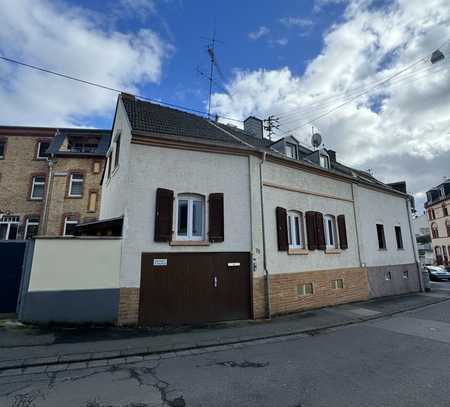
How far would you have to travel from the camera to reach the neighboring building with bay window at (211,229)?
759 cm

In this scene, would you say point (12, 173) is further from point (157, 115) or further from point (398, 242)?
point (398, 242)

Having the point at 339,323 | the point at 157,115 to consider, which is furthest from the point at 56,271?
the point at 339,323

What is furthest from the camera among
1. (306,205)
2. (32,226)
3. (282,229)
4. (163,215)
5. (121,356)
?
(32,226)

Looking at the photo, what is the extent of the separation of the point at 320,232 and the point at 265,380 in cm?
787

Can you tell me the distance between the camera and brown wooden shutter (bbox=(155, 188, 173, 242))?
7.79 metres

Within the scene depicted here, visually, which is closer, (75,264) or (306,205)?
(75,264)

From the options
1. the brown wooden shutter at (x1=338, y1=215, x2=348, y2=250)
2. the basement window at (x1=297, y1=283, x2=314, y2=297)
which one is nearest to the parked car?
the brown wooden shutter at (x1=338, y1=215, x2=348, y2=250)

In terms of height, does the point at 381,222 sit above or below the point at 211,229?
above

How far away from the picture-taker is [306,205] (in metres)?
11.1

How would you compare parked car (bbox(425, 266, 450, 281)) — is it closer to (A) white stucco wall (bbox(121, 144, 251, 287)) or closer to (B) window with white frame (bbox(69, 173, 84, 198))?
(A) white stucco wall (bbox(121, 144, 251, 287))

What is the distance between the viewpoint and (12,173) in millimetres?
18422

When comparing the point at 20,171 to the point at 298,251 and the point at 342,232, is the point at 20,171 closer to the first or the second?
the point at 298,251

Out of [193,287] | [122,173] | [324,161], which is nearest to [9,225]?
[122,173]

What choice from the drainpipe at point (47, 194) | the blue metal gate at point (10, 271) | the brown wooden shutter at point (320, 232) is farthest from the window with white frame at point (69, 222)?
the brown wooden shutter at point (320, 232)
